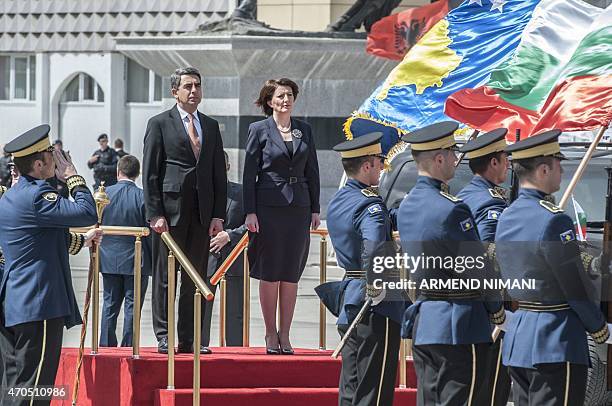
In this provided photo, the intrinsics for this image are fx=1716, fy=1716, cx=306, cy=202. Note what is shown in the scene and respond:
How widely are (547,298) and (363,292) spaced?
1.50m

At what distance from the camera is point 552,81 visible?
11773mm

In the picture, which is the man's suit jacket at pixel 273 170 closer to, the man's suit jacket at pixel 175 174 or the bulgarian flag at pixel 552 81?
the man's suit jacket at pixel 175 174

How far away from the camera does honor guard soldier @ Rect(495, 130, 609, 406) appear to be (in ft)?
26.4

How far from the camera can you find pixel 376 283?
921cm

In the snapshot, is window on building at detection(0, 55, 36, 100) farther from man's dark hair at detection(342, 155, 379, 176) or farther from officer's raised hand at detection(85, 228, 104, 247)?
man's dark hair at detection(342, 155, 379, 176)

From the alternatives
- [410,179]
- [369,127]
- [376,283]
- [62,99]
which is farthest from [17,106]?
[376,283]

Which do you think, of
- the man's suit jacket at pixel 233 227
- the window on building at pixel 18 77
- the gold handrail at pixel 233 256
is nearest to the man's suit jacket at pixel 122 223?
the man's suit jacket at pixel 233 227

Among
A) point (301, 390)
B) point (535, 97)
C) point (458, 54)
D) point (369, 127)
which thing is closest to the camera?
point (301, 390)

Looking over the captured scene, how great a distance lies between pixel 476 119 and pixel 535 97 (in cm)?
43

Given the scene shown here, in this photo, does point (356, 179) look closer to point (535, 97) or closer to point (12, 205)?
point (12, 205)

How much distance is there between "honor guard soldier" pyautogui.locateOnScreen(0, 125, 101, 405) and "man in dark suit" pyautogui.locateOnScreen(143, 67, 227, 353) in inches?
43.2

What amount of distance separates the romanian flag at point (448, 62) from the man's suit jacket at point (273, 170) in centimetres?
218

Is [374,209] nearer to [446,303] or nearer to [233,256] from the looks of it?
[446,303]

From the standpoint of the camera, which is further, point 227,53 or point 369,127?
point 227,53
